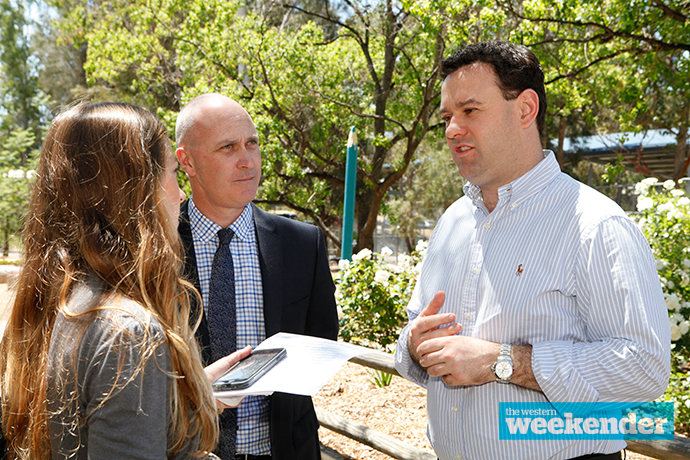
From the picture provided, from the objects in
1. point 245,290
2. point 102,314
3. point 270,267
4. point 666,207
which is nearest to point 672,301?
point 666,207

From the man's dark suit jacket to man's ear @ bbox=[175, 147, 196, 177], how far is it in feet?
0.58

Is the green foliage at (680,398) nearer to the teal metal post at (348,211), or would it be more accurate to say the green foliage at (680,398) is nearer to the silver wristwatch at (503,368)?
the silver wristwatch at (503,368)

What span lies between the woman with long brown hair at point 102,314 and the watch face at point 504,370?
0.92 m

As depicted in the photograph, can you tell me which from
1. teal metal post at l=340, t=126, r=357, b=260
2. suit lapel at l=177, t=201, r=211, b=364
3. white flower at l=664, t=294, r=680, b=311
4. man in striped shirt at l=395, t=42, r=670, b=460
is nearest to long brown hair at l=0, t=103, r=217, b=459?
suit lapel at l=177, t=201, r=211, b=364

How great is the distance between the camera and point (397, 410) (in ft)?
16.0

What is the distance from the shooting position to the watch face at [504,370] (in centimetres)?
174

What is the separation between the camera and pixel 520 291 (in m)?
1.85

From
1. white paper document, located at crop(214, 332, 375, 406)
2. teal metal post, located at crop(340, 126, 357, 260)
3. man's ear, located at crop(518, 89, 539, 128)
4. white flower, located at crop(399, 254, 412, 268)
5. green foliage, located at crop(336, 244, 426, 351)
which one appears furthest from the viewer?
teal metal post, located at crop(340, 126, 357, 260)

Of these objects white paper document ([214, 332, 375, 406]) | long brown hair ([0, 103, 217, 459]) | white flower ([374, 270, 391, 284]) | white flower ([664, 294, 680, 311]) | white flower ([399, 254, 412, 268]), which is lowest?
white flower ([664, 294, 680, 311])

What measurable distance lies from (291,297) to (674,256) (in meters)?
3.72

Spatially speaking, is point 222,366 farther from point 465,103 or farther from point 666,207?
point 666,207

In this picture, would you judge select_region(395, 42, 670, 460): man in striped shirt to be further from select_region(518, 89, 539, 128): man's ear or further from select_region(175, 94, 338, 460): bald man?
select_region(175, 94, 338, 460): bald man

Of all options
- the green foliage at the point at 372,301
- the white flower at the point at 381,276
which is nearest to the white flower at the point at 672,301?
the green foliage at the point at 372,301

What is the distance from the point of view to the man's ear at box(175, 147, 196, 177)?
2557mm
